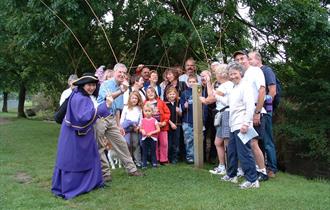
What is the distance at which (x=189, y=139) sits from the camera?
8.37 meters

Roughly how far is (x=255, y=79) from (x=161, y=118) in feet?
7.26

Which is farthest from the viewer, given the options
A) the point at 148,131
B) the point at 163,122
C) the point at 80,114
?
the point at 163,122

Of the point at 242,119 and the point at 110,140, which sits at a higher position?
the point at 242,119

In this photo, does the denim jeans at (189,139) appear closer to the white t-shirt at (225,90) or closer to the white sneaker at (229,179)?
the white t-shirt at (225,90)

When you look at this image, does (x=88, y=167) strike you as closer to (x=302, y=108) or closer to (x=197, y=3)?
(x=197, y=3)

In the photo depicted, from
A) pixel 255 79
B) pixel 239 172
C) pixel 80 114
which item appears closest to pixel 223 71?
pixel 255 79

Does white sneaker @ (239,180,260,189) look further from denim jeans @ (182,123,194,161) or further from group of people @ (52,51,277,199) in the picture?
denim jeans @ (182,123,194,161)

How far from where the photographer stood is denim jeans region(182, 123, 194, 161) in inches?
328

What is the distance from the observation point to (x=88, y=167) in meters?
6.23

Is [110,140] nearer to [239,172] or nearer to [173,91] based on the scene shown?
[173,91]

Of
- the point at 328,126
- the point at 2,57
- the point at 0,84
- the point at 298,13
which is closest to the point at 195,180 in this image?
the point at 298,13

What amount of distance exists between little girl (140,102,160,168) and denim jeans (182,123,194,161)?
69 centimetres

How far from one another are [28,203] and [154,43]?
20.3 ft

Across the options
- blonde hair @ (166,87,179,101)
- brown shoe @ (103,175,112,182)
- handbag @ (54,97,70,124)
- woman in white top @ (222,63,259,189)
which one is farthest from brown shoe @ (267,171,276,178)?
handbag @ (54,97,70,124)
